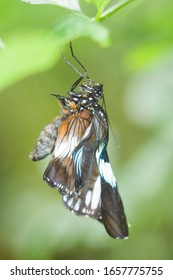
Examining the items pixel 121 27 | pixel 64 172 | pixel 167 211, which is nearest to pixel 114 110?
pixel 167 211

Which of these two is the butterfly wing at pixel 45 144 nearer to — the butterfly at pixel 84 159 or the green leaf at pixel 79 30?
the butterfly at pixel 84 159

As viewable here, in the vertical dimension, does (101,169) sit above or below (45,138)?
below

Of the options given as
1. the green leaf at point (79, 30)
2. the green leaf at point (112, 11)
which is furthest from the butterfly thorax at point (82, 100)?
the green leaf at point (79, 30)

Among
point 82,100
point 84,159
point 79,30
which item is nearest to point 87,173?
point 84,159

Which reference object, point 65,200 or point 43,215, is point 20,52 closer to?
point 65,200

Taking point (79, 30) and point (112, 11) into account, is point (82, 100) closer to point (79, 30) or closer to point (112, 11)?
point (112, 11)

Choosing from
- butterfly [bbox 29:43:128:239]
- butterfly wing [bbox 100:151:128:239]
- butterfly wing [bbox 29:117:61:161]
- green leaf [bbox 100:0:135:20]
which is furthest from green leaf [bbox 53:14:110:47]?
butterfly wing [bbox 100:151:128:239]
